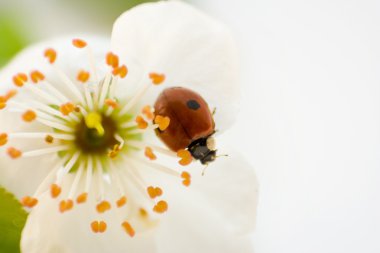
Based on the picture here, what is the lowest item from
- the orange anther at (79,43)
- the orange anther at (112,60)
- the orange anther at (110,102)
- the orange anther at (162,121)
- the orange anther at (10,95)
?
the orange anther at (10,95)

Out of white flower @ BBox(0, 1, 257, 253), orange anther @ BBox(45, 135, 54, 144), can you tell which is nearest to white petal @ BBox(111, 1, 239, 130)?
white flower @ BBox(0, 1, 257, 253)

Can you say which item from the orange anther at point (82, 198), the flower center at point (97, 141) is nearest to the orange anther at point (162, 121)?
the flower center at point (97, 141)

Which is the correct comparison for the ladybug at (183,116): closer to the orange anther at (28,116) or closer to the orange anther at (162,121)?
the orange anther at (162,121)

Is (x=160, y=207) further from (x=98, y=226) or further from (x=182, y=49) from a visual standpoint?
(x=182, y=49)

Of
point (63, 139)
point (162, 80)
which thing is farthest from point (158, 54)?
point (63, 139)

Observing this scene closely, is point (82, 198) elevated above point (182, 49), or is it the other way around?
point (182, 49)

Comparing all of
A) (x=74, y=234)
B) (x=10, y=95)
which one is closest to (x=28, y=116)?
(x=10, y=95)

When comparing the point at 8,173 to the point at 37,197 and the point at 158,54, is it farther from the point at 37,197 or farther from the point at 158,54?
the point at 158,54

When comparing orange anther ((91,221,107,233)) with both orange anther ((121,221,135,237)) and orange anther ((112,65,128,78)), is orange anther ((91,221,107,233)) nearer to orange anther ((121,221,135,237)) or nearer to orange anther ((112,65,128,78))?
orange anther ((121,221,135,237))
